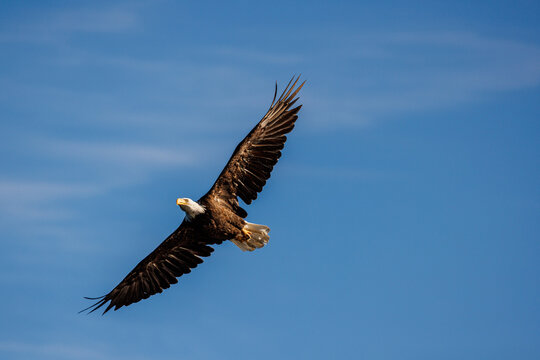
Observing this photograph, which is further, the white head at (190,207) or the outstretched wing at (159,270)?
the outstretched wing at (159,270)

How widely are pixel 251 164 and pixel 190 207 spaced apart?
1504mm

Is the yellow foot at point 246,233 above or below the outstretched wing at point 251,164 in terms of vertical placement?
below

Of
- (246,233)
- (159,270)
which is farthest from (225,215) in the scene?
(159,270)

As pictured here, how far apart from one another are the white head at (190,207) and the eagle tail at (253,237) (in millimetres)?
1044

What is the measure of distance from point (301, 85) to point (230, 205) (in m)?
2.81

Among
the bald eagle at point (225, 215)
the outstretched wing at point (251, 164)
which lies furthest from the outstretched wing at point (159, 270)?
the outstretched wing at point (251, 164)

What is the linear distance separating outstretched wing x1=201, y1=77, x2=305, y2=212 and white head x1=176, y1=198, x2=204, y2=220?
405 mm

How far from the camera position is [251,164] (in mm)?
17875

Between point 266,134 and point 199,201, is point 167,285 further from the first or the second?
point 266,134

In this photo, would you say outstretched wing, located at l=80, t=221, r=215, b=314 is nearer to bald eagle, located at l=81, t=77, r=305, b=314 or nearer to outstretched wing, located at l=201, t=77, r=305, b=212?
bald eagle, located at l=81, t=77, r=305, b=314

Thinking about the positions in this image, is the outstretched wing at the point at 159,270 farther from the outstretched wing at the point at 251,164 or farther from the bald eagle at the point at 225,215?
the outstretched wing at the point at 251,164

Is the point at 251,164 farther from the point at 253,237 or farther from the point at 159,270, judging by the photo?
the point at 159,270

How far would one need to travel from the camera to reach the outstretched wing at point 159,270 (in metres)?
18.5

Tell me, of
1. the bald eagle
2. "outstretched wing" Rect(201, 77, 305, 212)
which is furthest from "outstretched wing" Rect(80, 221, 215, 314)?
"outstretched wing" Rect(201, 77, 305, 212)
